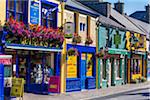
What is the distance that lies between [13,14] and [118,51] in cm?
1640

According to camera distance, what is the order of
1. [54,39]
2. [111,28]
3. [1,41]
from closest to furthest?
[1,41] → [54,39] → [111,28]

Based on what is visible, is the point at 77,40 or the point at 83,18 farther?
the point at 83,18

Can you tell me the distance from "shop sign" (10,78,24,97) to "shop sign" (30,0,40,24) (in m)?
4.18

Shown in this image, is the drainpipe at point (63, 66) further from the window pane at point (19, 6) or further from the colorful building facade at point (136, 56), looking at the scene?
the colorful building facade at point (136, 56)

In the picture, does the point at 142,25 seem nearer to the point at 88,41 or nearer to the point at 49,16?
the point at 88,41

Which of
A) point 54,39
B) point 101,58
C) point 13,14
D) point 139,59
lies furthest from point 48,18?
point 139,59

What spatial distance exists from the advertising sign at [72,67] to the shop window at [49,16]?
3.01 meters

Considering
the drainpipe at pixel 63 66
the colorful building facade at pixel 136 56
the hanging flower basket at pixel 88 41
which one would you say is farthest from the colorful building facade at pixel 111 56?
the drainpipe at pixel 63 66

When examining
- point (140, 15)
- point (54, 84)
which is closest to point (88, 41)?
point (54, 84)

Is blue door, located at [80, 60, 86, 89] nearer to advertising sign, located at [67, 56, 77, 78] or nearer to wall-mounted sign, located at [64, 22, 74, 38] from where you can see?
advertising sign, located at [67, 56, 77, 78]

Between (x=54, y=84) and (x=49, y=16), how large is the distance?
4.32 meters

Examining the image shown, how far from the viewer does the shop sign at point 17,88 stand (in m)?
20.5

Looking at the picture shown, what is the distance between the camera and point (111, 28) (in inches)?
1417

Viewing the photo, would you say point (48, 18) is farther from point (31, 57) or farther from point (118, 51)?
point (118, 51)
